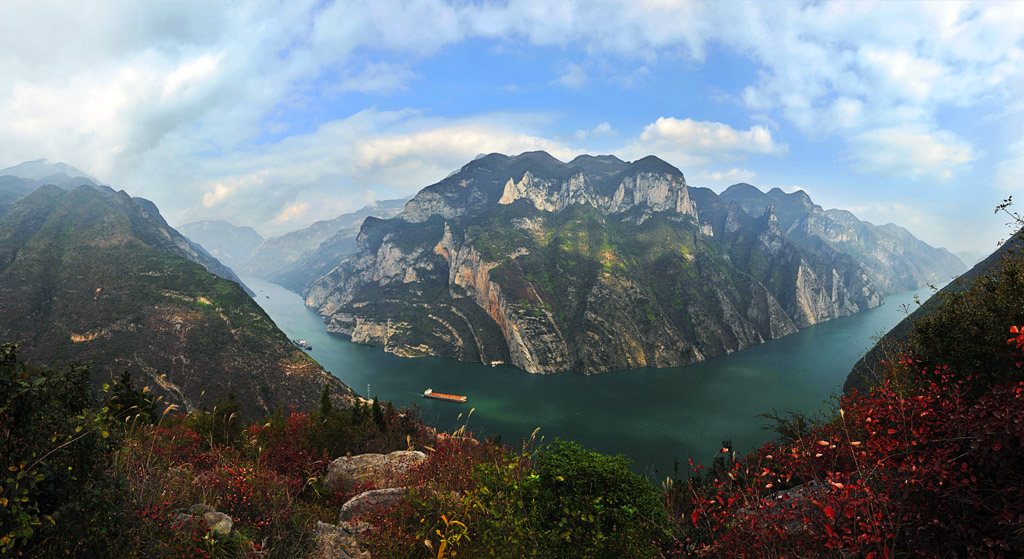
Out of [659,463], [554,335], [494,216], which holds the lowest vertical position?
[659,463]

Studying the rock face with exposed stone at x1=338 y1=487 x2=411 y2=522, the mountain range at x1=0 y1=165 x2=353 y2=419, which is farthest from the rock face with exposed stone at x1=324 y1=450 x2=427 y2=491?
the mountain range at x1=0 y1=165 x2=353 y2=419

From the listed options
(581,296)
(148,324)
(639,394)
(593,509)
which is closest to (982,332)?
(593,509)

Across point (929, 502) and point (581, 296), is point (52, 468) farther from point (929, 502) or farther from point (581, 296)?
point (581, 296)

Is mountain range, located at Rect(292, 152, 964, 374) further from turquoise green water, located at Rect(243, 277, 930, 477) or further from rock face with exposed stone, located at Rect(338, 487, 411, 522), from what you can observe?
rock face with exposed stone, located at Rect(338, 487, 411, 522)

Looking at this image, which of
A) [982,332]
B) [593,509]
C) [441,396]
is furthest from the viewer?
[441,396]

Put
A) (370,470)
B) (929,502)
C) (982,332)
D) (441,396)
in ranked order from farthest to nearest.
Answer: (441,396) < (370,470) < (982,332) < (929,502)

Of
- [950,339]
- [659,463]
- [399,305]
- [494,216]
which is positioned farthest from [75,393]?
[494,216]

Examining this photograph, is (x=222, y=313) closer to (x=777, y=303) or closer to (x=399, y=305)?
(x=399, y=305)

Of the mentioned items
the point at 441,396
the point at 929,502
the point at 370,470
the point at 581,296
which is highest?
the point at 581,296
